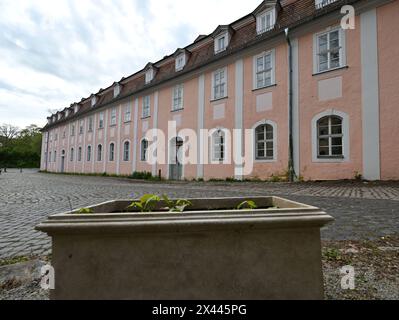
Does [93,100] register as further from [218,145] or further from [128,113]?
[218,145]

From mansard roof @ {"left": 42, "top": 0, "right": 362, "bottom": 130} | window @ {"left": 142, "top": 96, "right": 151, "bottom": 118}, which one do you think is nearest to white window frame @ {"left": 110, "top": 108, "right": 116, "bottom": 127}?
mansard roof @ {"left": 42, "top": 0, "right": 362, "bottom": 130}

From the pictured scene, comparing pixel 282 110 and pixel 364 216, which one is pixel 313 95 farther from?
pixel 364 216

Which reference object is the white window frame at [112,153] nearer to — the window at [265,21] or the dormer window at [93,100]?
the dormer window at [93,100]

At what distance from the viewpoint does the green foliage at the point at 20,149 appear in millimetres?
49031

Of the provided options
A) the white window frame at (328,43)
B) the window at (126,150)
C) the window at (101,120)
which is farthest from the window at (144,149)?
the white window frame at (328,43)

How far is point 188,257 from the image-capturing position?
4.01 feet

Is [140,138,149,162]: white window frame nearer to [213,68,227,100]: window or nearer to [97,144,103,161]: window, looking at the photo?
[97,144,103,161]: window

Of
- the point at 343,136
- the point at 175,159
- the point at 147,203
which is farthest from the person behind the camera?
the point at 175,159

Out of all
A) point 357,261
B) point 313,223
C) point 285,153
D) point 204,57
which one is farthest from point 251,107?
point 313,223

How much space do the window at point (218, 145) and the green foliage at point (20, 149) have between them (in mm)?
44659

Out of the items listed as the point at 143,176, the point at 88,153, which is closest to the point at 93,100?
the point at 88,153

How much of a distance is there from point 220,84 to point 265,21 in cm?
367

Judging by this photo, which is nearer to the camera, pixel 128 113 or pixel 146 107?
pixel 146 107
